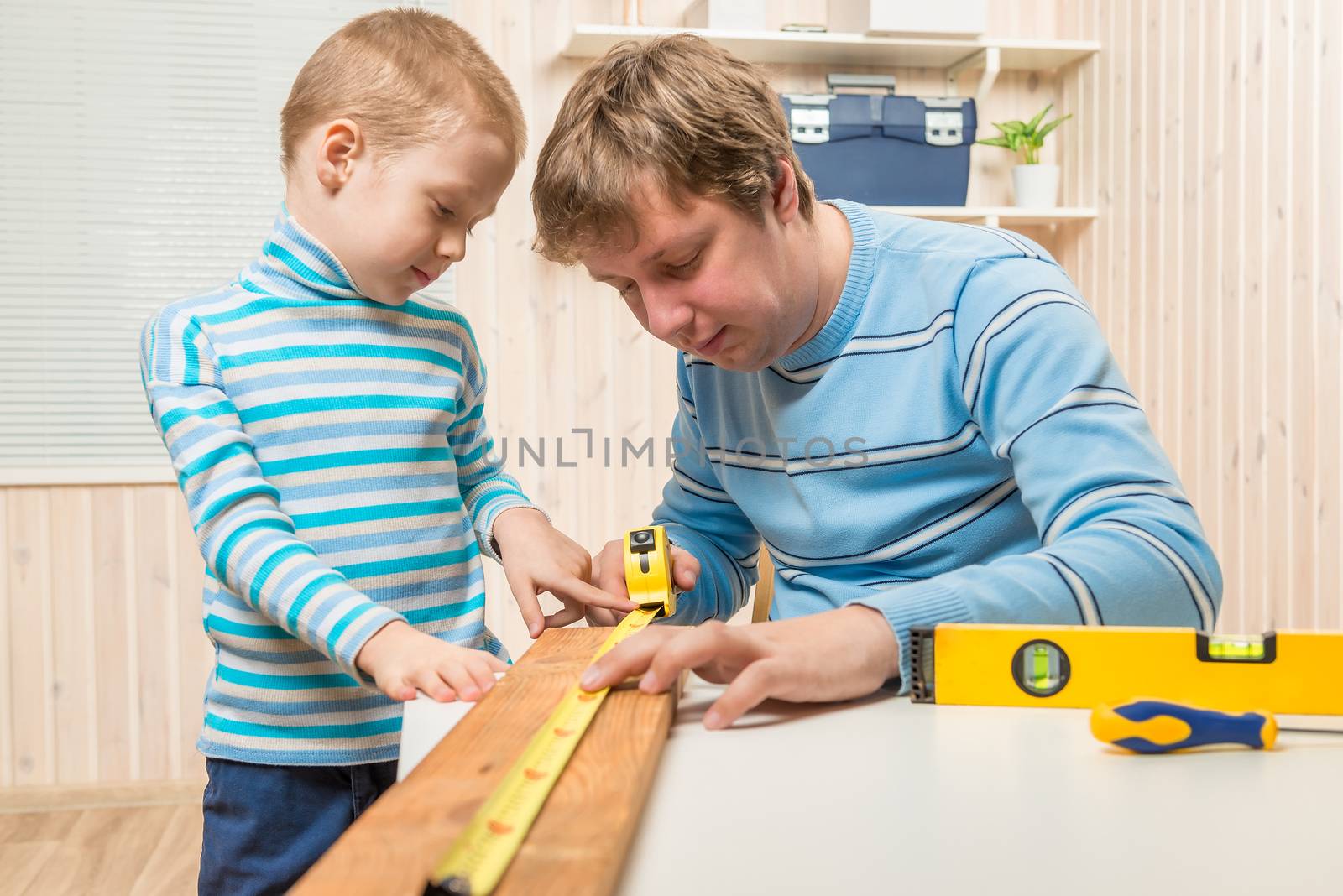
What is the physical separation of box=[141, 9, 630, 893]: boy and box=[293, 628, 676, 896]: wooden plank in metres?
0.37

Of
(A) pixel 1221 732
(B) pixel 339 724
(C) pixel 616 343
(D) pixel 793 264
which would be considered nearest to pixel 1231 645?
(A) pixel 1221 732

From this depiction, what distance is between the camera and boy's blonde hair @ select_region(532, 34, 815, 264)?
0.99 m

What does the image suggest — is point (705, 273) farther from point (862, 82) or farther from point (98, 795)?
point (98, 795)

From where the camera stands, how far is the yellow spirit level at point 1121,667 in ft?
2.33

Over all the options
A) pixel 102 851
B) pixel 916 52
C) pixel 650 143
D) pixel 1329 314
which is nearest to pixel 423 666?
pixel 650 143

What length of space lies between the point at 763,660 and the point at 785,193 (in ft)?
1.75

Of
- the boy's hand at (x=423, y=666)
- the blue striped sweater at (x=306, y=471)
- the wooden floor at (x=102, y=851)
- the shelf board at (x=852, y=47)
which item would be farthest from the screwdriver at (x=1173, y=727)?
the shelf board at (x=852, y=47)

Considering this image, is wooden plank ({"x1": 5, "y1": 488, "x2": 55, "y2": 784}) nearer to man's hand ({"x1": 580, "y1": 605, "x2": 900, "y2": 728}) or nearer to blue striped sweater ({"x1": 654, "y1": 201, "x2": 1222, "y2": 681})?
blue striped sweater ({"x1": 654, "y1": 201, "x2": 1222, "y2": 681})

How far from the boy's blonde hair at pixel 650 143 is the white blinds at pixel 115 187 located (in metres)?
1.96

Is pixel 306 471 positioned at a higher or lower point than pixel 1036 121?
lower

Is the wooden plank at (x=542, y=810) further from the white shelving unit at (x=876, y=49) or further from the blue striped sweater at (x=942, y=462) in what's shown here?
the white shelving unit at (x=876, y=49)

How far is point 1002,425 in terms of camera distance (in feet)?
3.28

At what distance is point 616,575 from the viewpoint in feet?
3.80

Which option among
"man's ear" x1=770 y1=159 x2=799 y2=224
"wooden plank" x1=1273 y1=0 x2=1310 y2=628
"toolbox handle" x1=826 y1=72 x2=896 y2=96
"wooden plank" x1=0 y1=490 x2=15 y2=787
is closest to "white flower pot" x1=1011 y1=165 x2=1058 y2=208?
"toolbox handle" x1=826 y1=72 x2=896 y2=96
